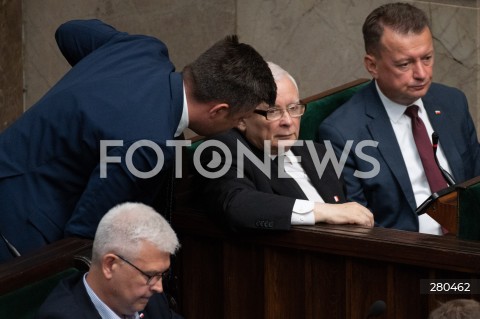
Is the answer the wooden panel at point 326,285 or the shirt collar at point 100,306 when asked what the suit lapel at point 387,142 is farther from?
the shirt collar at point 100,306

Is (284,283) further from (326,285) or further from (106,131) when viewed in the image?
(106,131)

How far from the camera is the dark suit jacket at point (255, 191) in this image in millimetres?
3441

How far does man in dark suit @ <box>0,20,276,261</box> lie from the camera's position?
10.2ft

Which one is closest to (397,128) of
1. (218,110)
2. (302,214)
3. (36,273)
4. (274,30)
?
(302,214)

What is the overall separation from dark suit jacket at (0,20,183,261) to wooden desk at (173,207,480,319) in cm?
49

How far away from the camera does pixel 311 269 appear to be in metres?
3.47

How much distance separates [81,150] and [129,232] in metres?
0.46

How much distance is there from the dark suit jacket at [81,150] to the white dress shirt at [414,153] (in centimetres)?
130

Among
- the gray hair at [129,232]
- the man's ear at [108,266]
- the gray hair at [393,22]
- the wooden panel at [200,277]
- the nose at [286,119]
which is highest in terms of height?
the gray hair at [393,22]

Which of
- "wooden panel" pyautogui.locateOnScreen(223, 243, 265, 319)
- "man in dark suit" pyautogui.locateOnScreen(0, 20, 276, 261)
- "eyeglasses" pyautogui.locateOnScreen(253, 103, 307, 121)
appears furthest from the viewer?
"eyeglasses" pyautogui.locateOnScreen(253, 103, 307, 121)

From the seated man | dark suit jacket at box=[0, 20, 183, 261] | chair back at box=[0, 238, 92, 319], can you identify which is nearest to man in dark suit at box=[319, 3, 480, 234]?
the seated man

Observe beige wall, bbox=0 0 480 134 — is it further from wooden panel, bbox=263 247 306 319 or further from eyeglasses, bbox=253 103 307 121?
wooden panel, bbox=263 247 306 319

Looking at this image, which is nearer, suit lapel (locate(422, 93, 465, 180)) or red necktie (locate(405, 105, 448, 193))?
red necktie (locate(405, 105, 448, 193))

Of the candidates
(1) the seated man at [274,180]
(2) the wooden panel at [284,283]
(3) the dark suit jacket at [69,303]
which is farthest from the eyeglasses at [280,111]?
(3) the dark suit jacket at [69,303]
